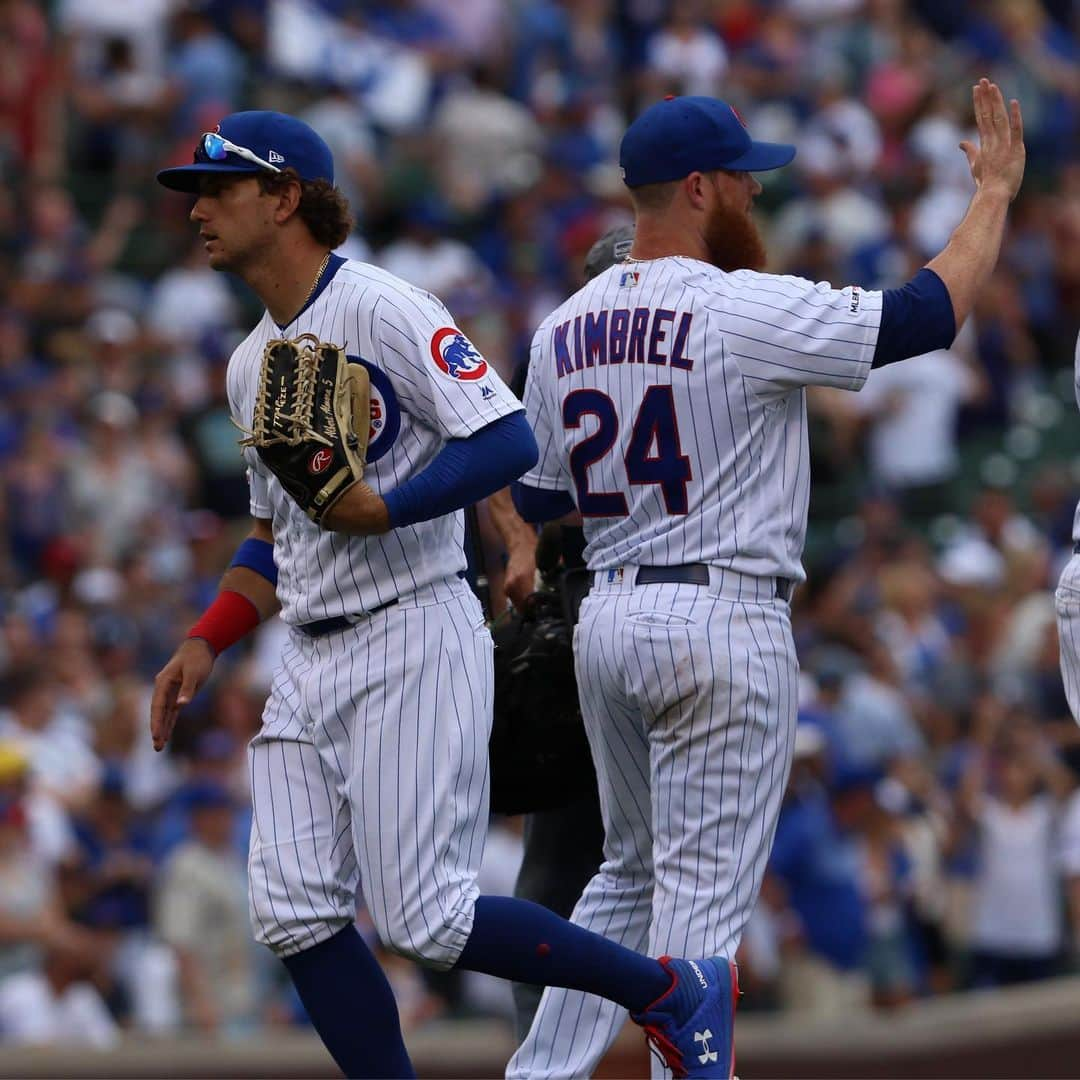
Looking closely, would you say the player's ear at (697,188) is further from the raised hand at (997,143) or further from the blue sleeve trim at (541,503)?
the blue sleeve trim at (541,503)

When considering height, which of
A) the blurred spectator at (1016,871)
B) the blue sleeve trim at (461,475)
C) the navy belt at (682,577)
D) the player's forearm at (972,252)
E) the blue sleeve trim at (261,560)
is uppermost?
the player's forearm at (972,252)

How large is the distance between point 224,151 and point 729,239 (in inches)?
40.3

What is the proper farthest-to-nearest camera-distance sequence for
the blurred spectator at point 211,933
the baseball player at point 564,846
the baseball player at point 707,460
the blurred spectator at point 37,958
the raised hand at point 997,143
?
the blurred spectator at point 211,933, the blurred spectator at point 37,958, the baseball player at point 564,846, the raised hand at point 997,143, the baseball player at point 707,460

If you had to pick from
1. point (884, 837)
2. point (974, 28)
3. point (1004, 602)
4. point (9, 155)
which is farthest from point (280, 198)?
point (974, 28)

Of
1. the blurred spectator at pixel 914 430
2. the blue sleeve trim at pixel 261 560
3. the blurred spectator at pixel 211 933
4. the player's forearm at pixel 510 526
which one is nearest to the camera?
the blue sleeve trim at pixel 261 560

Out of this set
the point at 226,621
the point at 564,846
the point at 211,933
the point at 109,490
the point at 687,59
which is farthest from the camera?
the point at 687,59

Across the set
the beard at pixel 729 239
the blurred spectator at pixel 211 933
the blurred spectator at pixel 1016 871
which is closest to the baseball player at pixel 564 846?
the beard at pixel 729 239

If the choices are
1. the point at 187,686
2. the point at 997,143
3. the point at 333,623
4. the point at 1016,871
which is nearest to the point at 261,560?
the point at 187,686

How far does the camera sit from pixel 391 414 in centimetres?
450

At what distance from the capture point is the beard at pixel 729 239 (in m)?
4.69

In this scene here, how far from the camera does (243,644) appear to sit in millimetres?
10516

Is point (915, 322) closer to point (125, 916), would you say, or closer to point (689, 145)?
→ point (689, 145)

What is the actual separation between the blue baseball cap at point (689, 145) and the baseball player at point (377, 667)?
0.51m

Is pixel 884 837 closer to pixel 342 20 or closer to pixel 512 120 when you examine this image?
pixel 512 120
